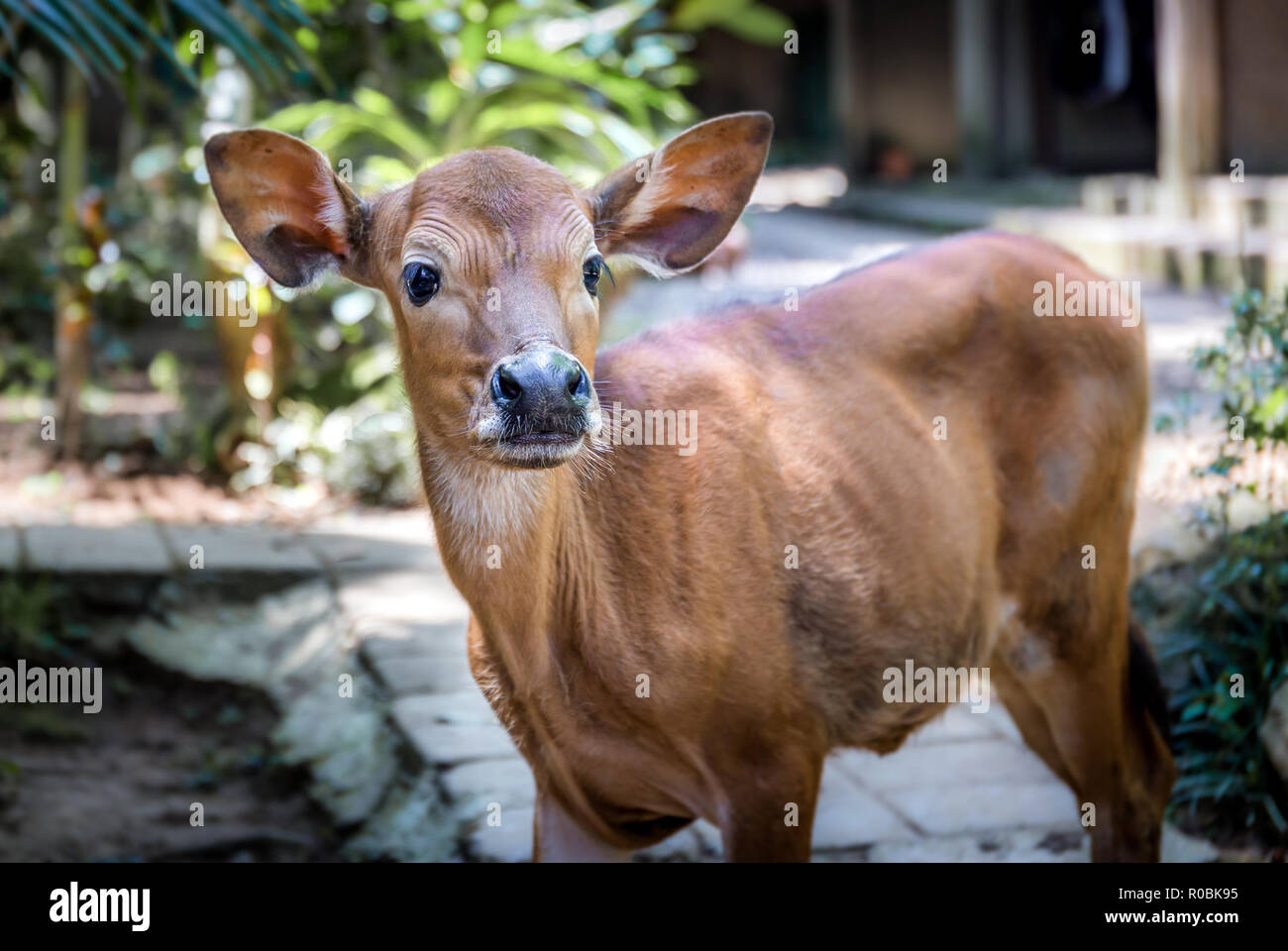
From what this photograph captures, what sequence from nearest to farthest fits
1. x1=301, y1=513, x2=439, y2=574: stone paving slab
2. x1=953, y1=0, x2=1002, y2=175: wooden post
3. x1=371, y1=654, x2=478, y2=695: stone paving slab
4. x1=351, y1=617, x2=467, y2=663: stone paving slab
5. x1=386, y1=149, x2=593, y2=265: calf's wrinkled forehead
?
1. x1=386, y1=149, x2=593, y2=265: calf's wrinkled forehead
2. x1=371, y1=654, x2=478, y2=695: stone paving slab
3. x1=351, y1=617, x2=467, y2=663: stone paving slab
4. x1=301, y1=513, x2=439, y2=574: stone paving slab
5. x1=953, y1=0, x2=1002, y2=175: wooden post

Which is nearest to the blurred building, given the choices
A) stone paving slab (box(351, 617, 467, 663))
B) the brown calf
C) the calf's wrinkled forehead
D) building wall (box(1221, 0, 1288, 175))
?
building wall (box(1221, 0, 1288, 175))

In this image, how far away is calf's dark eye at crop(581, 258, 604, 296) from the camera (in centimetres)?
344

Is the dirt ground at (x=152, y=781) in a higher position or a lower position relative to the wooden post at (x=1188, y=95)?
lower

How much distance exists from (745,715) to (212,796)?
2856 mm

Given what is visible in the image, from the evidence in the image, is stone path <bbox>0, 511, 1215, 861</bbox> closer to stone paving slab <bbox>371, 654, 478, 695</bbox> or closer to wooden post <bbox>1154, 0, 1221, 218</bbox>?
stone paving slab <bbox>371, 654, 478, 695</bbox>

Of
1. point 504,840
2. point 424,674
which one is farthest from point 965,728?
point 424,674

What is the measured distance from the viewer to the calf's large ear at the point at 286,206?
3.57 meters

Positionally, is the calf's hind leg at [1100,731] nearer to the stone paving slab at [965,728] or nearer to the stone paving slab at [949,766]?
the stone paving slab at [949,766]

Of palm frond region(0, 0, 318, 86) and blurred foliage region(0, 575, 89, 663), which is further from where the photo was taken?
blurred foliage region(0, 575, 89, 663)

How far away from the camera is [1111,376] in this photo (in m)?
4.30

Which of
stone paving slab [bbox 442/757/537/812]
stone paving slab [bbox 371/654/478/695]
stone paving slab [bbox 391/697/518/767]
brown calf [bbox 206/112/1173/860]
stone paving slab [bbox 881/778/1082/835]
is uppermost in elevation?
brown calf [bbox 206/112/1173/860]

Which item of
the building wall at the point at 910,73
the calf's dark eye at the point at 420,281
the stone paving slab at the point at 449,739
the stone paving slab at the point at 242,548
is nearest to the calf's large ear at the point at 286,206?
the calf's dark eye at the point at 420,281

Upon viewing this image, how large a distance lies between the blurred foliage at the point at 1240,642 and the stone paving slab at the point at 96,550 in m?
4.33

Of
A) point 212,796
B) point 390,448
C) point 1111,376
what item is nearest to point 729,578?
point 1111,376
